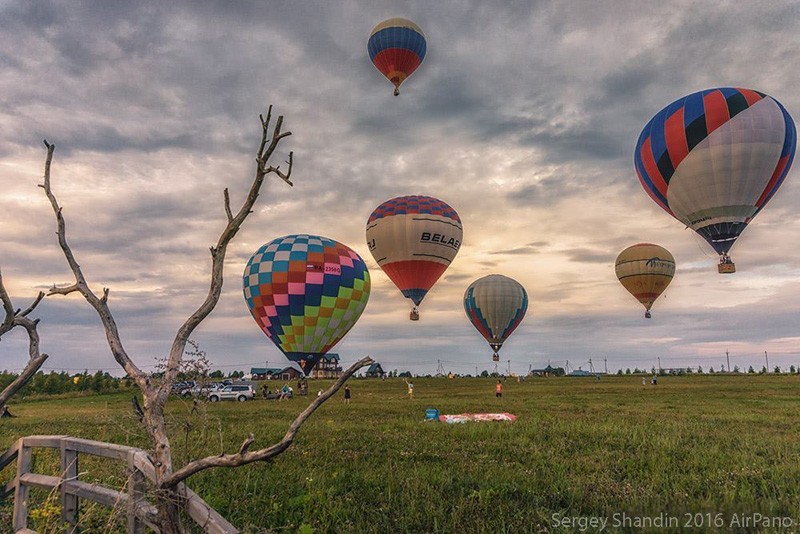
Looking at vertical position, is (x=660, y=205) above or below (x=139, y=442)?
above

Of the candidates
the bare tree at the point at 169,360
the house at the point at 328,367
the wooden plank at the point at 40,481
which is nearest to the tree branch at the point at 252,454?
the bare tree at the point at 169,360

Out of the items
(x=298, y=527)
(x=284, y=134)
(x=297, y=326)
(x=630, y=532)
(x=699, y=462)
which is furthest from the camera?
(x=297, y=326)

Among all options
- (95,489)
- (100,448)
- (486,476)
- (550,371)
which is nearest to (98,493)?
(95,489)

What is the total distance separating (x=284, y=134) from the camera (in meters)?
4.54

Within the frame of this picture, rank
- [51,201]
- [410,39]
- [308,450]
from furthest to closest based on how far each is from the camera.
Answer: [410,39], [308,450], [51,201]

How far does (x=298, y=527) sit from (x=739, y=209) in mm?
33921

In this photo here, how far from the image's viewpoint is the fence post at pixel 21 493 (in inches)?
218

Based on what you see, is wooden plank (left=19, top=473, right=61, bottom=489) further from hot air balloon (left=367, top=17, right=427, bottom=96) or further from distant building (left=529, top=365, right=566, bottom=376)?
distant building (left=529, top=365, right=566, bottom=376)

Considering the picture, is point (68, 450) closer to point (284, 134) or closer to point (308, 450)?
point (284, 134)

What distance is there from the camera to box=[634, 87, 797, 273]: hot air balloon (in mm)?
28859

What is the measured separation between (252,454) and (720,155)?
33.5 meters

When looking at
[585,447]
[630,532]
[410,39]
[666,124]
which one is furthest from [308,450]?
[410,39]

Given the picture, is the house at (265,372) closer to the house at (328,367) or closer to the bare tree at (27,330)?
the house at (328,367)

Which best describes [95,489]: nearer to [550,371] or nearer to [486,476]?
[486,476]
